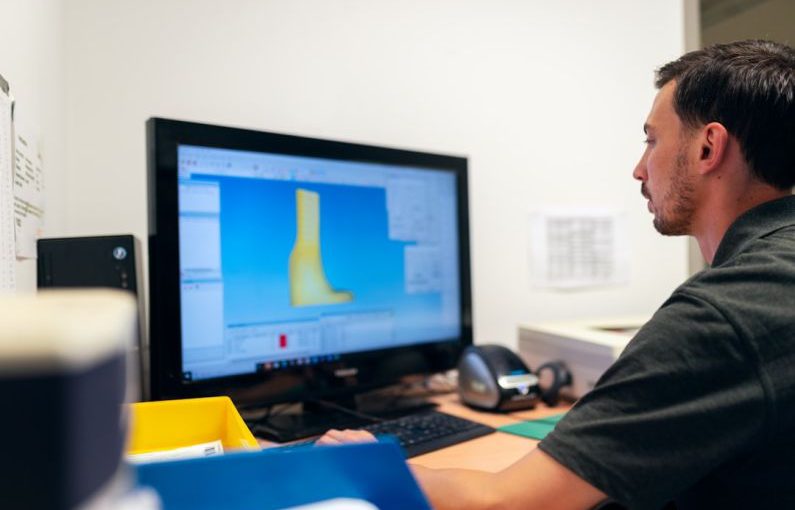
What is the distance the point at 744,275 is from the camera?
68cm

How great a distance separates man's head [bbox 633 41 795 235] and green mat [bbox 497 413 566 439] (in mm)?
424

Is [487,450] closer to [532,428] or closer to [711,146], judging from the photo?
[532,428]

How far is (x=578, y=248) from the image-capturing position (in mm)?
1725

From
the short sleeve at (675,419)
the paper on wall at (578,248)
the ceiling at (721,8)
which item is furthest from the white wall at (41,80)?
the ceiling at (721,8)

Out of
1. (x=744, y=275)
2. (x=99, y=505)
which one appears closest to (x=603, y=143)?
(x=744, y=275)

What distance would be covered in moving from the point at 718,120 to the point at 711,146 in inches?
1.6

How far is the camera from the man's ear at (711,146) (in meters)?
0.88

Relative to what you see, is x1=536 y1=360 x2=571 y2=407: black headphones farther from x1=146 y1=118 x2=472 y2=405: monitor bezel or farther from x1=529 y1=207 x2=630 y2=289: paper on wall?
x1=529 y1=207 x2=630 y2=289: paper on wall

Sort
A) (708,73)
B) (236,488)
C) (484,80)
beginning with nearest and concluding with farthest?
(236,488) < (708,73) < (484,80)

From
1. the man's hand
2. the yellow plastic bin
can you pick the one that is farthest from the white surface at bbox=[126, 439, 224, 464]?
the man's hand

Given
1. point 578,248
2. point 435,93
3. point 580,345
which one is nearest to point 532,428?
point 580,345

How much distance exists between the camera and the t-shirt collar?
0.80 metres

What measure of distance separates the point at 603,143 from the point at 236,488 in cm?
166

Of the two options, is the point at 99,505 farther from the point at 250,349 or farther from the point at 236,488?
the point at 250,349
